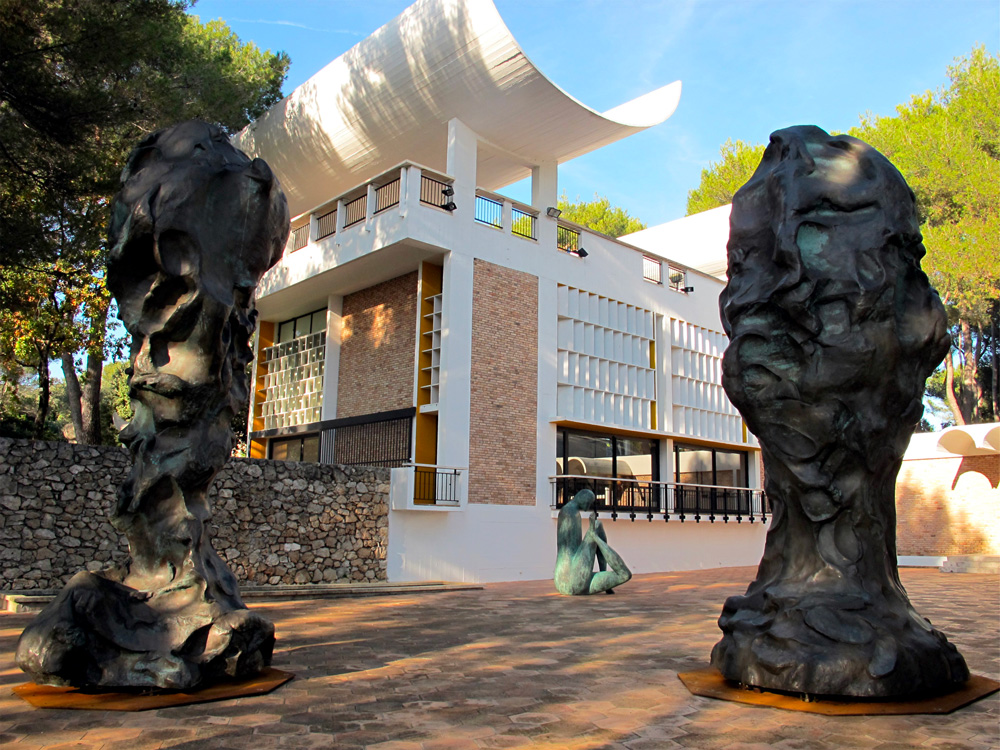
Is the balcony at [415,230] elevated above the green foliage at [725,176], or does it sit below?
below

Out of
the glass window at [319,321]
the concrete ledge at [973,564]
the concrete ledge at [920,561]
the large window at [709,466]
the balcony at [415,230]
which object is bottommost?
the concrete ledge at [920,561]

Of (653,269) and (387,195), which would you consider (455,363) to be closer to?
(387,195)

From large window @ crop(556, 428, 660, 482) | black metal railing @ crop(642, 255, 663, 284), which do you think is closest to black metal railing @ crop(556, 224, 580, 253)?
black metal railing @ crop(642, 255, 663, 284)

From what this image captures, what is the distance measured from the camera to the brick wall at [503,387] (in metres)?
16.9

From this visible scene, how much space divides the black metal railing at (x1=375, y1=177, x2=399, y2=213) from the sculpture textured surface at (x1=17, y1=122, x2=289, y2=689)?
11.7m

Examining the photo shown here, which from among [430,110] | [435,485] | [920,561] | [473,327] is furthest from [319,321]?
[920,561]

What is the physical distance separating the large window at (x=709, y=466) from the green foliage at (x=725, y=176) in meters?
12.0

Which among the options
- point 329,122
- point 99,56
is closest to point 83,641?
point 99,56

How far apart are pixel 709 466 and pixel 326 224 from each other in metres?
12.5

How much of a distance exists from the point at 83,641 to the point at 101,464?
25.7 feet

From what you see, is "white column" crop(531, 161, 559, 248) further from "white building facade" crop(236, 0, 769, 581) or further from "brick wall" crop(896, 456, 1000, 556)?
"brick wall" crop(896, 456, 1000, 556)

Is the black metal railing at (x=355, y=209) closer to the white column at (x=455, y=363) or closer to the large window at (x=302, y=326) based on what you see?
the white column at (x=455, y=363)

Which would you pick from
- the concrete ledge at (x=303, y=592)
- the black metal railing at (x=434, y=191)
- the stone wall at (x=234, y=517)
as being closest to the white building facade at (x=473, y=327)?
the black metal railing at (x=434, y=191)

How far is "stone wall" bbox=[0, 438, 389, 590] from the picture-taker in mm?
10797
